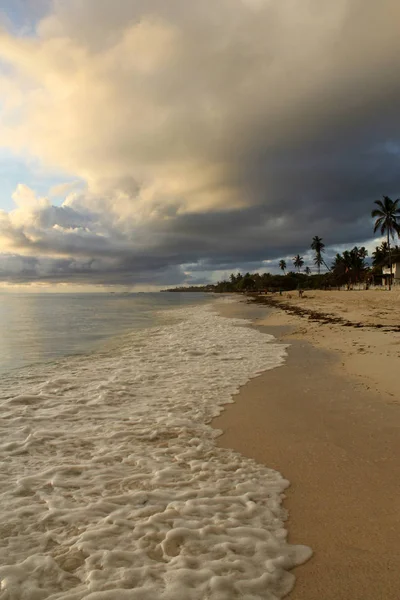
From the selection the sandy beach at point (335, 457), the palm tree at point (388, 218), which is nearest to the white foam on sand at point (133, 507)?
the sandy beach at point (335, 457)

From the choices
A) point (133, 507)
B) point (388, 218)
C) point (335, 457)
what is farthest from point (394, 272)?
point (133, 507)

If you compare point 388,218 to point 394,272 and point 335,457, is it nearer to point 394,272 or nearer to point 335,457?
point 394,272

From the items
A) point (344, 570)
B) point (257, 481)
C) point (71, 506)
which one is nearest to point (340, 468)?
point (257, 481)

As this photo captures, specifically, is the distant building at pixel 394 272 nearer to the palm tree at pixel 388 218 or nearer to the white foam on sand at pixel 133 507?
the palm tree at pixel 388 218

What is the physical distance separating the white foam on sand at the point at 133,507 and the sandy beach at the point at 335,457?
0.26 metres

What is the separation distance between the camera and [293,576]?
2.87 m

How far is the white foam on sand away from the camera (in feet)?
9.35

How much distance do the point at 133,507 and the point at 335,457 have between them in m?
2.86

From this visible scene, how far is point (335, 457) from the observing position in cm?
485

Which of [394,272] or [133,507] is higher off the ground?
[394,272]

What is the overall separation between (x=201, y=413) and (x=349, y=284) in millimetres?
94963

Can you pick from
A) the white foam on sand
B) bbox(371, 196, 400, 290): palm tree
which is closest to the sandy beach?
the white foam on sand

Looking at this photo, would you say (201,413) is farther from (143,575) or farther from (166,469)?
(143,575)

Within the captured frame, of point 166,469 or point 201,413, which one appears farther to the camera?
point 201,413
